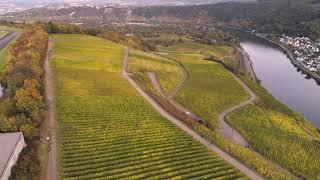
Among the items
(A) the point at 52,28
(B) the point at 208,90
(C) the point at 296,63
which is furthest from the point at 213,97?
(C) the point at 296,63

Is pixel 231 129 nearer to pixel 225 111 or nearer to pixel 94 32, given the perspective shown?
pixel 225 111

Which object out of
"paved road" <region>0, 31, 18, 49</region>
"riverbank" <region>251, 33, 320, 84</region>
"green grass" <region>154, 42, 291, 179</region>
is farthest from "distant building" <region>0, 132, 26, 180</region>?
"riverbank" <region>251, 33, 320, 84</region>

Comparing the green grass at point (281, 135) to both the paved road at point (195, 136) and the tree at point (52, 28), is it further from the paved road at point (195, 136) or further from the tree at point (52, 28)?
the tree at point (52, 28)

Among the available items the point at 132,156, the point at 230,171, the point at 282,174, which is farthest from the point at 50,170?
the point at 282,174

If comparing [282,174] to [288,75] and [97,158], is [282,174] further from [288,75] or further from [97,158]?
[288,75]

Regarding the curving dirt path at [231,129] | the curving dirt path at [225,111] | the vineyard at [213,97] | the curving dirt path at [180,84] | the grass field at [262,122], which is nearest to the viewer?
the vineyard at [213,97]

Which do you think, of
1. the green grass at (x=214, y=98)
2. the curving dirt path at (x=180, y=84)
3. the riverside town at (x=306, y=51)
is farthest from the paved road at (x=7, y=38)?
the riverside town at (x=306, y=51)

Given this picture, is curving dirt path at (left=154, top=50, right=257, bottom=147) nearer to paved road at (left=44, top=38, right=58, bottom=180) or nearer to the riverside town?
paved road at (left=44, top=38, right=58, bottom=180)

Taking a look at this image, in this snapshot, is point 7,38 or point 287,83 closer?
point 7,38
